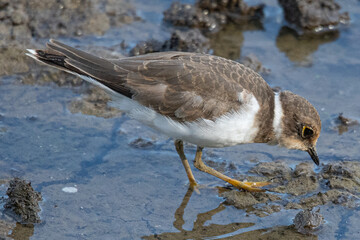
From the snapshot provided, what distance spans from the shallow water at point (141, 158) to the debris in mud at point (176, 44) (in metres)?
0.48

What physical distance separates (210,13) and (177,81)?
4.46 m

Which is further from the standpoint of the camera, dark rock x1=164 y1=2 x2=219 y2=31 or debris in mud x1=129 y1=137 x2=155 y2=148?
dark rock x1=164 y1=2 x2=219 y2=31

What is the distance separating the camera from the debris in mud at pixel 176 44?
897 cm

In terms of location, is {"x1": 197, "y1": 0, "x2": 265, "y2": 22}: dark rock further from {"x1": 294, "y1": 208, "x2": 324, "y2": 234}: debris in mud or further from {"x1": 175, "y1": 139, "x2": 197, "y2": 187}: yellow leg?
{"x1": 294, "y1": 208, "x2": 324, "y2": 234}: debris in mud

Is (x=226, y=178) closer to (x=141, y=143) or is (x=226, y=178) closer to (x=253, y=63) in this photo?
(x=141, y=143)

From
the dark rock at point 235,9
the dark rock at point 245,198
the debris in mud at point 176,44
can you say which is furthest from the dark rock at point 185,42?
the dark rock at point 245,198

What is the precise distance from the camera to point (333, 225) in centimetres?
605

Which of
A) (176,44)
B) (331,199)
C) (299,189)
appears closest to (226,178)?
(299,189)

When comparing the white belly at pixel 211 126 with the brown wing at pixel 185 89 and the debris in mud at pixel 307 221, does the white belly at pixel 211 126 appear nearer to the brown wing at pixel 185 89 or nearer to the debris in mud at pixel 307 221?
the brown wing at pixel 185 89

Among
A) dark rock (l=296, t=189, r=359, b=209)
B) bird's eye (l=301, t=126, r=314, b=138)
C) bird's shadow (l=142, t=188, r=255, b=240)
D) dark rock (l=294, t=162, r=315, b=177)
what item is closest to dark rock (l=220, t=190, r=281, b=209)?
bird's shadow (l=142, t=188, r=255, b=240)

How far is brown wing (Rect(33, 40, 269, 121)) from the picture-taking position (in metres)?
6.12

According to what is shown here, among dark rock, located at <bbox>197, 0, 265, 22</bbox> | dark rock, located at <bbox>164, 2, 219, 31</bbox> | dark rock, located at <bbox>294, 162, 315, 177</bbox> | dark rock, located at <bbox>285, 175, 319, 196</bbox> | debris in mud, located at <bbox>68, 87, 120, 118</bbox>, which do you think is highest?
dark rock, located at <bbox>197, 0, 265, 22</bbox>

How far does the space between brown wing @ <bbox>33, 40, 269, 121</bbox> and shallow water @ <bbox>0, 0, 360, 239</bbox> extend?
3.54 ft

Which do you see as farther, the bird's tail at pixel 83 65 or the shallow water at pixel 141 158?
the bird's tail at pixel 83 65
